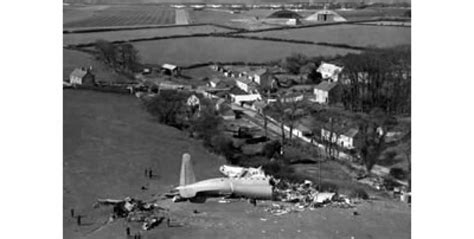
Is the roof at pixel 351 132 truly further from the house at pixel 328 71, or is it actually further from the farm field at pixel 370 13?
the farm field at pixel 370 13

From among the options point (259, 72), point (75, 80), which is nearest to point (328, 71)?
point (259, 72)

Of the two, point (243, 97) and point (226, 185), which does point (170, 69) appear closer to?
point (243, 97)

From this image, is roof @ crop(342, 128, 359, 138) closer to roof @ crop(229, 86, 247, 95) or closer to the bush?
the bush

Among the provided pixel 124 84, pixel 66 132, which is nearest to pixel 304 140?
pixel 124 84

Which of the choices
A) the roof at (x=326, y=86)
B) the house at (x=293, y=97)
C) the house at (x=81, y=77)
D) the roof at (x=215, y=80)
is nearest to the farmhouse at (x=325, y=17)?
the roof at (x=326, y=86)
